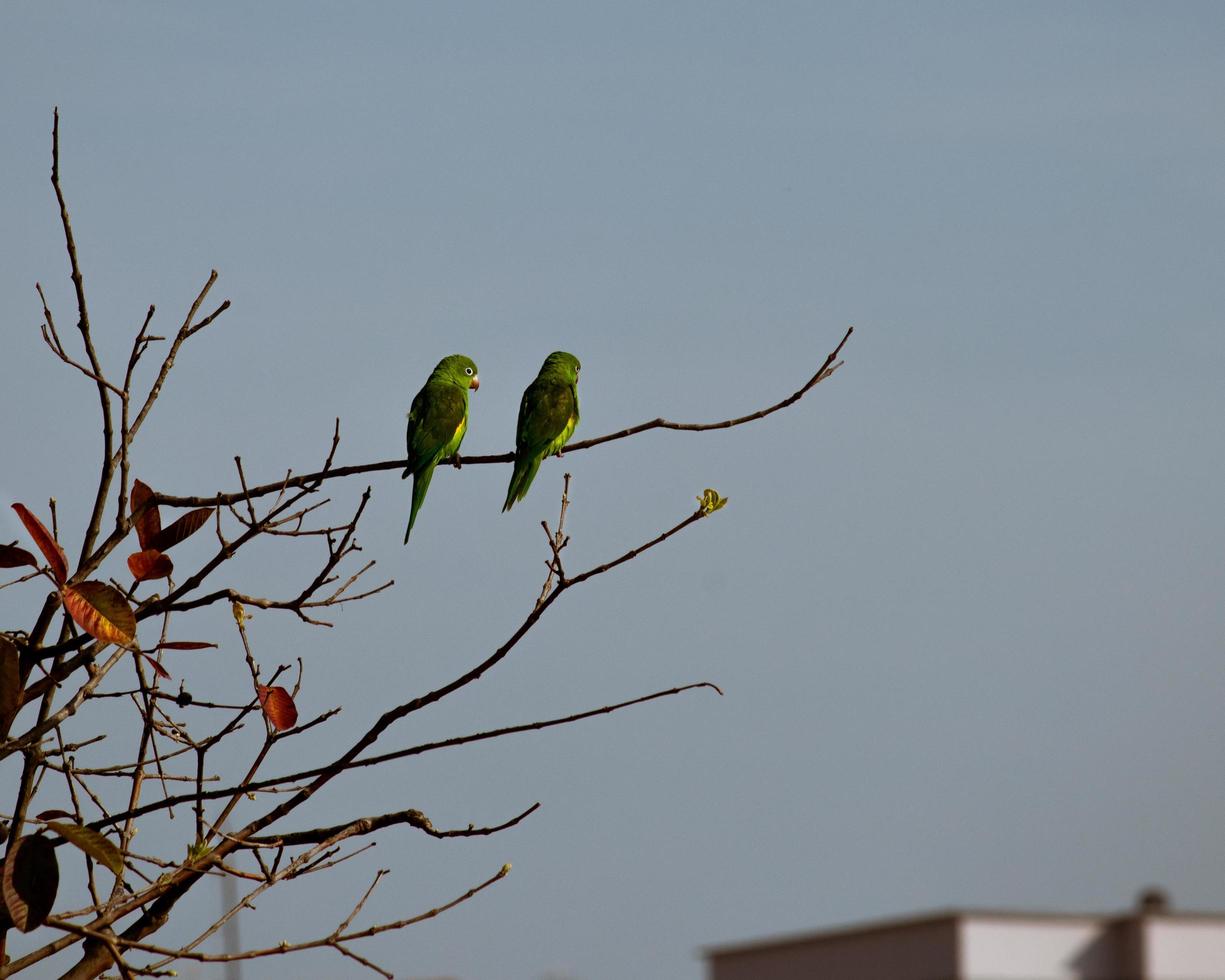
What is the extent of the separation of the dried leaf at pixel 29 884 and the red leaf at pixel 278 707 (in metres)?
0.43

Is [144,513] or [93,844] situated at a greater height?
[144,513]

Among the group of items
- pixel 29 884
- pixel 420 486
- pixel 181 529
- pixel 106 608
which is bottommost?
pixel 29 884

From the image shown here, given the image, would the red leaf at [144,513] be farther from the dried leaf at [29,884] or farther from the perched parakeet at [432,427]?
the perched parakeet at [432,427]

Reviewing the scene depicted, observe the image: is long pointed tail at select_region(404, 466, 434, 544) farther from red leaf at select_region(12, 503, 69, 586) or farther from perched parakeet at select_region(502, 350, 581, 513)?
red leaf at select_region(12, 503, 69, 586)

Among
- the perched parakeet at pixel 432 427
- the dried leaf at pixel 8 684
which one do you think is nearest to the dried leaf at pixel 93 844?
the dried leaf at pixel 8 684

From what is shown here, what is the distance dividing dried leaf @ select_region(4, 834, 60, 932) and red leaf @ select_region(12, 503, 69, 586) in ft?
1.36

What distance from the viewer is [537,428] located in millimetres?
5684

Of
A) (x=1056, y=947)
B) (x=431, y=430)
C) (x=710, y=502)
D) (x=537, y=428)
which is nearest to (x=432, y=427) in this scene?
(x=431, y=430)

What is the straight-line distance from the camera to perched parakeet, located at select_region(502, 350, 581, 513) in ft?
18.5

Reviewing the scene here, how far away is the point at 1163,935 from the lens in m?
19.8

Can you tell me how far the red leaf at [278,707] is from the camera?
9.50ft

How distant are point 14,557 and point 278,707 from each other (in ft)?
1.59

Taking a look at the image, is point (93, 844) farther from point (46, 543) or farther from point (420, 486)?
point (420, 486)

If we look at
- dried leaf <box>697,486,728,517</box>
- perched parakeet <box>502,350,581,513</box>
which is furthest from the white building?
dried leaf <box>697,486,728,517</box>
